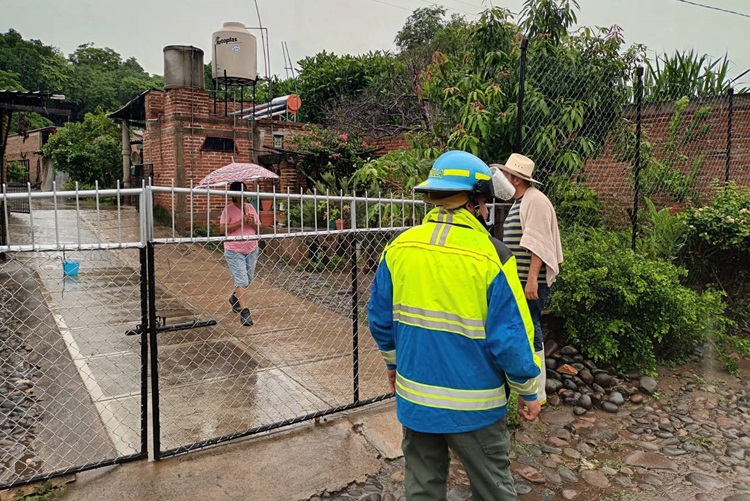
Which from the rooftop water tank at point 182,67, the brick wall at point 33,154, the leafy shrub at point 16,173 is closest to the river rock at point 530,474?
the rooftop water tank at point 182,67

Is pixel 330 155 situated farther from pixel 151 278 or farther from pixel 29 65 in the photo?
pixel 29 65

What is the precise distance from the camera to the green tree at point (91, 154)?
19.5m

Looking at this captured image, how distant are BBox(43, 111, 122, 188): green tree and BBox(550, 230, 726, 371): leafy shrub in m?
17.7

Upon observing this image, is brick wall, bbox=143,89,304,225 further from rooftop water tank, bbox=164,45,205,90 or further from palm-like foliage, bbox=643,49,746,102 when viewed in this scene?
palm-like foliage, bbox=643,49,746,102

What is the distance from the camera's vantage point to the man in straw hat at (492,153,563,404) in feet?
11.5

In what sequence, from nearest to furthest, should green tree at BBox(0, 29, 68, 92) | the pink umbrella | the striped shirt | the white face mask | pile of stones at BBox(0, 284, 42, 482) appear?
pile of stones at BBox(0, 284, 42, 482) → the white face mask → the striped shirt → the pink umbrella → green tree at BBox(0, 29, 68, 92)

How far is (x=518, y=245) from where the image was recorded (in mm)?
3643

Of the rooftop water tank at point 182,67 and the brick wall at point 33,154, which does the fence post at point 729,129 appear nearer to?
the rooftop water tank at point 182,67

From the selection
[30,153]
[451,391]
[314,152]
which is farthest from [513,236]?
[30,153]

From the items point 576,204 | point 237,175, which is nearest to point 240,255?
point 237,175

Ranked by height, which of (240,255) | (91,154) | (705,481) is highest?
(91,154)

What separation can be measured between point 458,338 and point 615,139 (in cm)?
446

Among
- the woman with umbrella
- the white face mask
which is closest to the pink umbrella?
the woman with umbrella

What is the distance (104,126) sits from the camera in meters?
22.0
